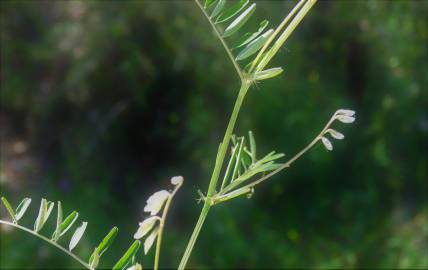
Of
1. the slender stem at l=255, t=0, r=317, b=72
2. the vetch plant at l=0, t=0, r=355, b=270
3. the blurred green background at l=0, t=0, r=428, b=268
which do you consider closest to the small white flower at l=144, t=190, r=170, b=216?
the vetch plant at l=0, t=0, r=355, b=270

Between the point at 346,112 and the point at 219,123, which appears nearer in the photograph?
the point at 346,112

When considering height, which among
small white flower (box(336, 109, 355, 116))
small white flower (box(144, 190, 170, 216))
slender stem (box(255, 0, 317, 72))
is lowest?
small white flower (box(336, 109, 355, 116))

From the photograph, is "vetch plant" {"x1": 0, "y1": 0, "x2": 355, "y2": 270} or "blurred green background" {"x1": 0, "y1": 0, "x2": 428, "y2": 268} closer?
"vetch plant" {"x1": 0, "y1": 0, "x2": 355, "y2": 270}

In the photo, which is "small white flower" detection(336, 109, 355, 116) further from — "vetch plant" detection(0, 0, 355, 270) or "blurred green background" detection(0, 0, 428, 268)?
"blurred green background" detection(0, 0, 428, 268)

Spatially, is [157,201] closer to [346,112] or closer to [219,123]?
[346,112]

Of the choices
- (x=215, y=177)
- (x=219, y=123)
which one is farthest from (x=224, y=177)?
(x=219, y=123)

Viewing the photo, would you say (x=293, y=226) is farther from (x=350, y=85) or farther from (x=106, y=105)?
(x=106, y=105)

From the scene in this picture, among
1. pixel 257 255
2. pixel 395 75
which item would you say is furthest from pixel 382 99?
pixel 257 255

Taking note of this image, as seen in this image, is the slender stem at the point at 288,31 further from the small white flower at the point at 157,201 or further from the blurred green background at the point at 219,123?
the blurred green background at the point at 219,123
